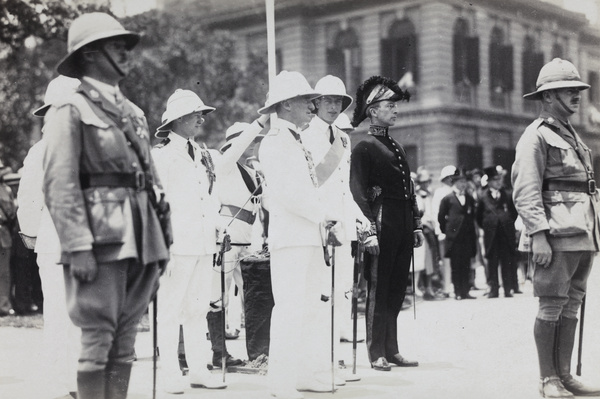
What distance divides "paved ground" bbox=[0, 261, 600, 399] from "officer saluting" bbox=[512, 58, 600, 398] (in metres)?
0.37

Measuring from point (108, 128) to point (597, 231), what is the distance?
3641mm

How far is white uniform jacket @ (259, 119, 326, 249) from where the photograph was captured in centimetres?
634

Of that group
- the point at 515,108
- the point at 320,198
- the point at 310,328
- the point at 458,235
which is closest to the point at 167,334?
the point at 310,328

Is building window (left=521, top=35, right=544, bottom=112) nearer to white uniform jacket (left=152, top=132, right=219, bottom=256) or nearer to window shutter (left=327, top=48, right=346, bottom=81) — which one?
window shutter (left=327, top=48, right=346, bottom=81)

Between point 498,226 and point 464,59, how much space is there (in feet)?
34.1

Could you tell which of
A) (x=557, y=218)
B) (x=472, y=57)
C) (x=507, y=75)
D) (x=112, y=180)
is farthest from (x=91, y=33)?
(x=507, y=75)

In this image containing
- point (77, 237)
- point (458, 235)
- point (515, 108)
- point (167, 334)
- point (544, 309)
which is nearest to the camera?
point (77, 237)

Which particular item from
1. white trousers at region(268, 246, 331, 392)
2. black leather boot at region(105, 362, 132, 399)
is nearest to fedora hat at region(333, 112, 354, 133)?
white trousers at region(268, 246, 331, 392)

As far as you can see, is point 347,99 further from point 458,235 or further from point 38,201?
point 458,235

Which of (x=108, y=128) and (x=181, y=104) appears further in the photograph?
(x=181, y=104)

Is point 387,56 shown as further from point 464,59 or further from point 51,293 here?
point 51,293

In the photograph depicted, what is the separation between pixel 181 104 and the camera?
7.21 metres

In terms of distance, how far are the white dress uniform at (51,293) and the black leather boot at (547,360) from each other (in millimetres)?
3220

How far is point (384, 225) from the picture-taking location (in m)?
7.94
